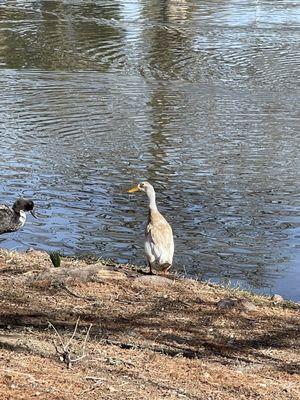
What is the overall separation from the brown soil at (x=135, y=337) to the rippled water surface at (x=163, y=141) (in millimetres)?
2170

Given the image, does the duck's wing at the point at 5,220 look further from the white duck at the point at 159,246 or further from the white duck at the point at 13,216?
the white duck at the point at 159,246

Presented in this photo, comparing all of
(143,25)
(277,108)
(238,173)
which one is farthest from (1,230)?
(143,25)

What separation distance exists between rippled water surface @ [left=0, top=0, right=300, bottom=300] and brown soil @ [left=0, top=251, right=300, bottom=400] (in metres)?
2.17

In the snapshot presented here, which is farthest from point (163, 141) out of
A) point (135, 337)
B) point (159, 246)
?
point (135, 337)

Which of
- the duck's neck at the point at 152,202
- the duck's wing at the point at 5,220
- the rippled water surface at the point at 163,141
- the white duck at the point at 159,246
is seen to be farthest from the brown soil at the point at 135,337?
the rippled water surface at the point at 163,141

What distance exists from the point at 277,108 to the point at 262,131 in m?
1.98

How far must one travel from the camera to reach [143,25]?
3266 cm

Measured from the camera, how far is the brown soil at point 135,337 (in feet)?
19.2

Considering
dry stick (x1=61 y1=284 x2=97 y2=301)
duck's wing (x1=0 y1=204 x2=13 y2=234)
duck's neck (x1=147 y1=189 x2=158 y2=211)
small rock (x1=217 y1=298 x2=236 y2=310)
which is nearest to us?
dry stick (x1=61 y1=284 x2=97 y2=301)

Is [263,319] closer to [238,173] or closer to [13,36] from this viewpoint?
[238,173]

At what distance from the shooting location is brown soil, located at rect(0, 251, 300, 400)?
19.2 feet

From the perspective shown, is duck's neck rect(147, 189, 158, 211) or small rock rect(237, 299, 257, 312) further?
duck's neck rect(147, 189, 158, 211)

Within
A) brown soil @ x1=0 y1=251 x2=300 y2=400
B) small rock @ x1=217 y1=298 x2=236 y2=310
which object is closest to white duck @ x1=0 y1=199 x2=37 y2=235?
brown soil @ x1=0 y1=251 x2=300 y2=400

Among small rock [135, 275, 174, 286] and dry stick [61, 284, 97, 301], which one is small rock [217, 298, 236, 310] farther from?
dry stick [61, 284, 97, 301]
